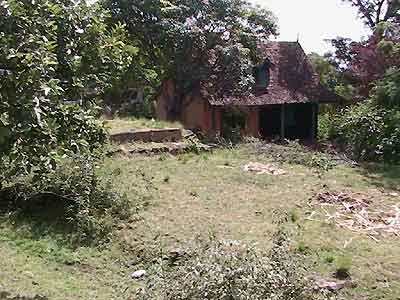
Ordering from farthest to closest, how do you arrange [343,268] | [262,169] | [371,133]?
[371,133] < [262,169] < [343,268]

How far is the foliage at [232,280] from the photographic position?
431cm

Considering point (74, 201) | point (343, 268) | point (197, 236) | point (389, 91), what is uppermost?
point (389, 91)

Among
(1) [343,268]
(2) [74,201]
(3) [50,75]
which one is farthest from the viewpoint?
(2) [74,201]

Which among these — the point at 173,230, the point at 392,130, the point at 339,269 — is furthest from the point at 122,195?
the point at 392,130

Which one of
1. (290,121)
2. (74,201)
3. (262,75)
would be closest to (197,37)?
(262,75)

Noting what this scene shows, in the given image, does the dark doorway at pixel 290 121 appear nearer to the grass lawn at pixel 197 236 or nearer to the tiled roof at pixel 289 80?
the tiled roof at pixel 289 80

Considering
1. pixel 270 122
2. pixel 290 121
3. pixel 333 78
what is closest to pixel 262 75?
pixel 270 122

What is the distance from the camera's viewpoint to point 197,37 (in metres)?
17.2

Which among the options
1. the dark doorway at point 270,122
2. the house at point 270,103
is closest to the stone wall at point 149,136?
the house at point 270,103

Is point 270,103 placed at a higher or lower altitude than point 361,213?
higher

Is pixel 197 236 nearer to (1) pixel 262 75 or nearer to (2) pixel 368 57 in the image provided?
(1) pixel 262 75

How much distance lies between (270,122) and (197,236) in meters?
15.7

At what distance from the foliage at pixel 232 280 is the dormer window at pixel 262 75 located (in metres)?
16.1

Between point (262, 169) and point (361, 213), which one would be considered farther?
point (262, 169)
